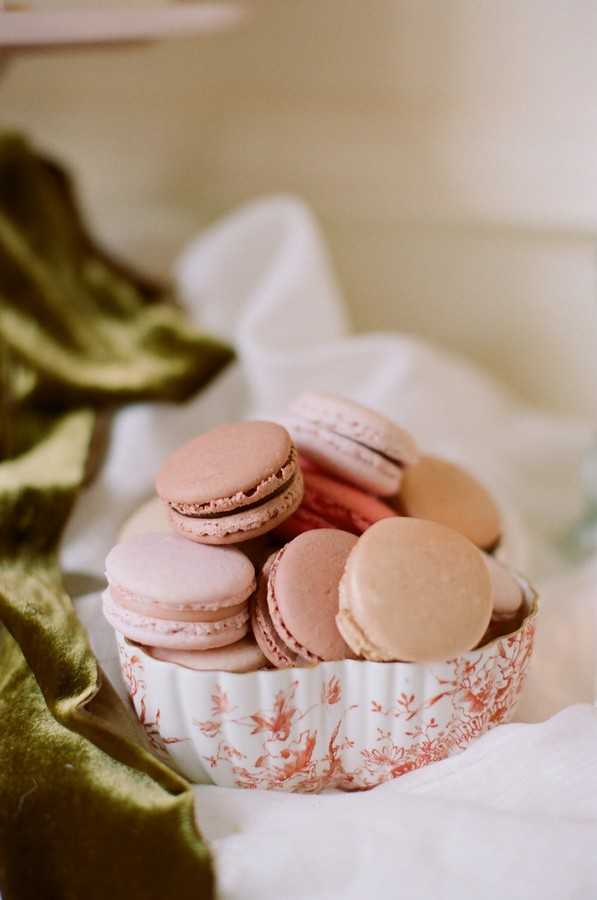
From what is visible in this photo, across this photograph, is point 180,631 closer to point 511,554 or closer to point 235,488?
point 235,488

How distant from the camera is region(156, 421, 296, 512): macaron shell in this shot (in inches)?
20.6

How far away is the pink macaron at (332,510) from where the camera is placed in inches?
22.2

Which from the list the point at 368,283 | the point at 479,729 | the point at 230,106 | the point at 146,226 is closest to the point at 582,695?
the point at 479,729

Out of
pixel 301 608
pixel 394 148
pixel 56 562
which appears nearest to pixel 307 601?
Result: pixel 301 608

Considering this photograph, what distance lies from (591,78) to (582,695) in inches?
29.8

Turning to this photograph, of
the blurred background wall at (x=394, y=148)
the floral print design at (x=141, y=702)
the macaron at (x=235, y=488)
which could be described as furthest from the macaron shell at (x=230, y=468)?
the blurred background wall at (x=394, y=148)

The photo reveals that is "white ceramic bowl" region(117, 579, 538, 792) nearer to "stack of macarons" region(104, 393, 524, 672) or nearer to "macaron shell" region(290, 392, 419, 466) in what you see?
"stack of macarons" region(104, 393, 524, 672)

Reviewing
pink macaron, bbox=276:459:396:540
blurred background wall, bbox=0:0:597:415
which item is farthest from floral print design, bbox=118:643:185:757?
blurred background wall, bbox=0:0:597:415

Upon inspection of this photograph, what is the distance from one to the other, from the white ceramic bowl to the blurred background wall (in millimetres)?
744

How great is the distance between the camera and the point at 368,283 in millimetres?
1337

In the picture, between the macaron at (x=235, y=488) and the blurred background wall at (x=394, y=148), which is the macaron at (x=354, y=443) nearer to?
the macaron at (x=235, y=488)

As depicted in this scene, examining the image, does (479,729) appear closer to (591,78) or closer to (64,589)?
(64,589)

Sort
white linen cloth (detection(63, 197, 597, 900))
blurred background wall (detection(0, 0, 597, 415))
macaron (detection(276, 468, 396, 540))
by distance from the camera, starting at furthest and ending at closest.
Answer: blurred background wall (detection(0, 0, 597, 415)), macaron (detection(276, 468, 396, 540)), white linen cloth (detection(63, 197, 597, 900))

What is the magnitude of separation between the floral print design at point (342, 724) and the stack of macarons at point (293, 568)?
2 cm
